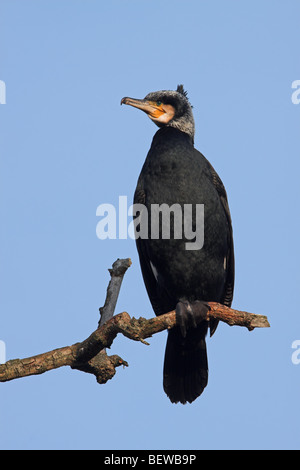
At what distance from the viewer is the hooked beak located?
6.21m

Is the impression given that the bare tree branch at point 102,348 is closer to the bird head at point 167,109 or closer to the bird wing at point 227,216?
the bird wing at point 227,216

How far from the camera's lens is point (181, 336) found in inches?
227

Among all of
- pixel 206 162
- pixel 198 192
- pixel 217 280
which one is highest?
pixel 206 162

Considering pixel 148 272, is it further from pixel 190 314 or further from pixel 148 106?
pixel 148 106

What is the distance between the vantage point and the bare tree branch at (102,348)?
4.51 meters

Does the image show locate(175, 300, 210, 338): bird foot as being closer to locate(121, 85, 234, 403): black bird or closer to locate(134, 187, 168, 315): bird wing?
locate(121, 85, 234, 403): black bird

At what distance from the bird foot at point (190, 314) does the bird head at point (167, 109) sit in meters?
1.65

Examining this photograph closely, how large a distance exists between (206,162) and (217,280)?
0.98 m

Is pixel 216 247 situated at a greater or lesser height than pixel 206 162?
lesser

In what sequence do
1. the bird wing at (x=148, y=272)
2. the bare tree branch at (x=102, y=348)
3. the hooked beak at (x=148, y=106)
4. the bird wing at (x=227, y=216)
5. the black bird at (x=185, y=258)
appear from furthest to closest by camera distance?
the hooked beak at (x=148, y=106)
the bird wing at (x=227, y=216)
the bird wing at (x=148, y=272)
the black bird at (x=185, y=258)
the bare tree branch at (x=102, y=348)

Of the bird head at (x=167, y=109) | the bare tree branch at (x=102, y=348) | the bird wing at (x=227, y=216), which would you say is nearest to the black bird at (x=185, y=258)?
the bird wing at (x=227, y=216)

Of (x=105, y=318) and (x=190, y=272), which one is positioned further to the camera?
(x=190, y=272)

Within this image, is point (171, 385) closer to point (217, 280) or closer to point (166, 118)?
point (217, 280)
